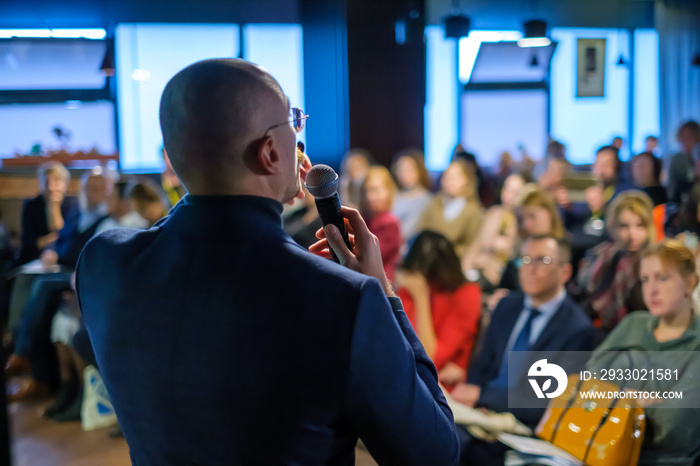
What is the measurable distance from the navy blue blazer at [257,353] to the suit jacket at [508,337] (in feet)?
6.14

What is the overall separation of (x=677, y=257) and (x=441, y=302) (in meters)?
1.09

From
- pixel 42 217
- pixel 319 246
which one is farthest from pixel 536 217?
pixel 42 217

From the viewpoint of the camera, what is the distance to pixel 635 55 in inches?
365

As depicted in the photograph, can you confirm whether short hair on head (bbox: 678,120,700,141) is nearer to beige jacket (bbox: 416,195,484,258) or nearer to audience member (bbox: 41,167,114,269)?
beige jacket (bbox: 416,195,484,258)

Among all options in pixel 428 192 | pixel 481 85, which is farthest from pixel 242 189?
pixel 481 85

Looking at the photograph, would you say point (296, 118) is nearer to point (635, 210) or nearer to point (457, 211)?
point (635, 210)

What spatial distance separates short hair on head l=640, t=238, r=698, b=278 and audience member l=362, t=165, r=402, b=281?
154cm

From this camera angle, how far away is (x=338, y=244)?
78cm

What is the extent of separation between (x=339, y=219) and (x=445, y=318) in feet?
7.55

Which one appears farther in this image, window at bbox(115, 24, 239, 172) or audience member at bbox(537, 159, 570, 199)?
window at bbox(115, 24, 239, 172)

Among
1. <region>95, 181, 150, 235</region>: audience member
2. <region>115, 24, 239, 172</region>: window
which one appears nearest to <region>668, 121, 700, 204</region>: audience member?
<region>95, 181, 150, 235</region>: audience member

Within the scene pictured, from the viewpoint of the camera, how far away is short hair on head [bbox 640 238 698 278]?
2230 millimetres

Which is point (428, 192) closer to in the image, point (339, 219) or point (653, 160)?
point (653, 160)

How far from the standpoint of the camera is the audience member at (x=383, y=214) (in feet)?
11.9
